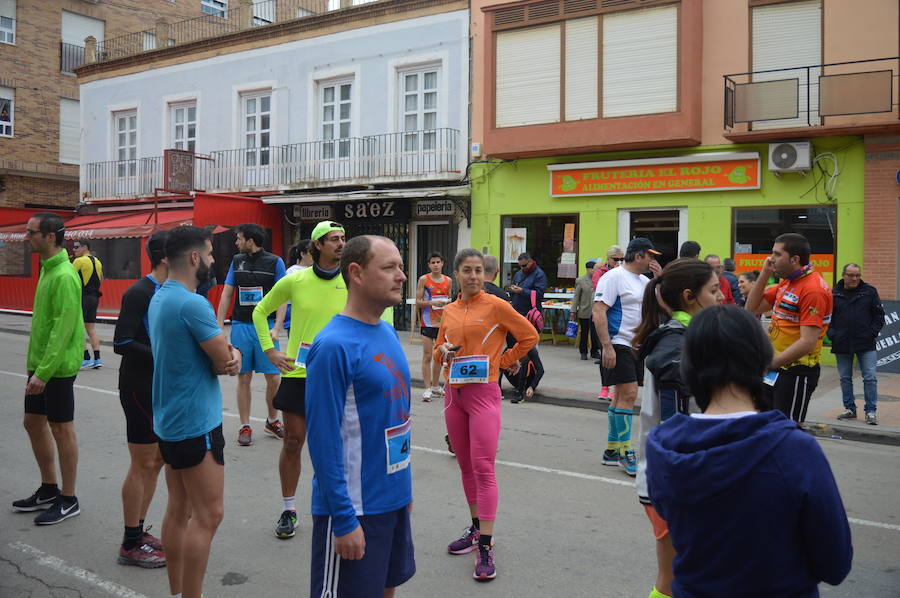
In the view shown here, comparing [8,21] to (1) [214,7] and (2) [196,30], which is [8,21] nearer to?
(2) [196,30]

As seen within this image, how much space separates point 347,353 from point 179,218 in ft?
67.7

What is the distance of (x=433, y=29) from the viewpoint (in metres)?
18.5

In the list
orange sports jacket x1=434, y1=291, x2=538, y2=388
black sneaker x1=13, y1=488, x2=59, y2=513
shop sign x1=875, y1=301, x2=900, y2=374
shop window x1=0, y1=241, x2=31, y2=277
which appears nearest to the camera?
orange sports jacket x1=434, y1=291, x2=538, y2=388

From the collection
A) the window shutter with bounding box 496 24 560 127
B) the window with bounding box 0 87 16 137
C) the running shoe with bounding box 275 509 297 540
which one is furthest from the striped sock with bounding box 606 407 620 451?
the window with bounding box 0 87 16 137

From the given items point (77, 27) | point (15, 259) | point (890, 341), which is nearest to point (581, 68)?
point (890, 341)

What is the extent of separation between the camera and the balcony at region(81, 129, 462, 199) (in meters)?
18.6

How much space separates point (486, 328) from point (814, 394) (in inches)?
310

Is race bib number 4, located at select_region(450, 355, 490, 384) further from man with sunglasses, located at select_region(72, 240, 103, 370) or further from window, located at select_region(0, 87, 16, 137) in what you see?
window, located at select_region(0, 87, 16, 137)

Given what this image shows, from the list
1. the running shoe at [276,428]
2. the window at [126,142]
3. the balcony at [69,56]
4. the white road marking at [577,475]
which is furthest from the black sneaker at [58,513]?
the balcony at [69,56]

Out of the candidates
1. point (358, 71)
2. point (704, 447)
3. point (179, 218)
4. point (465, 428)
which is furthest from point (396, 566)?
point (179, 218)

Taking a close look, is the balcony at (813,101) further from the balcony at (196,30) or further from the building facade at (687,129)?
the balcony at (196,30)

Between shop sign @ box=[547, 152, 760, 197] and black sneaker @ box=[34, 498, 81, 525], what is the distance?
12.8m

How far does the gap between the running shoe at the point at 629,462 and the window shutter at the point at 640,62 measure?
10.1 meters

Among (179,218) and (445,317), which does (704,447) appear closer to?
(445,317)
